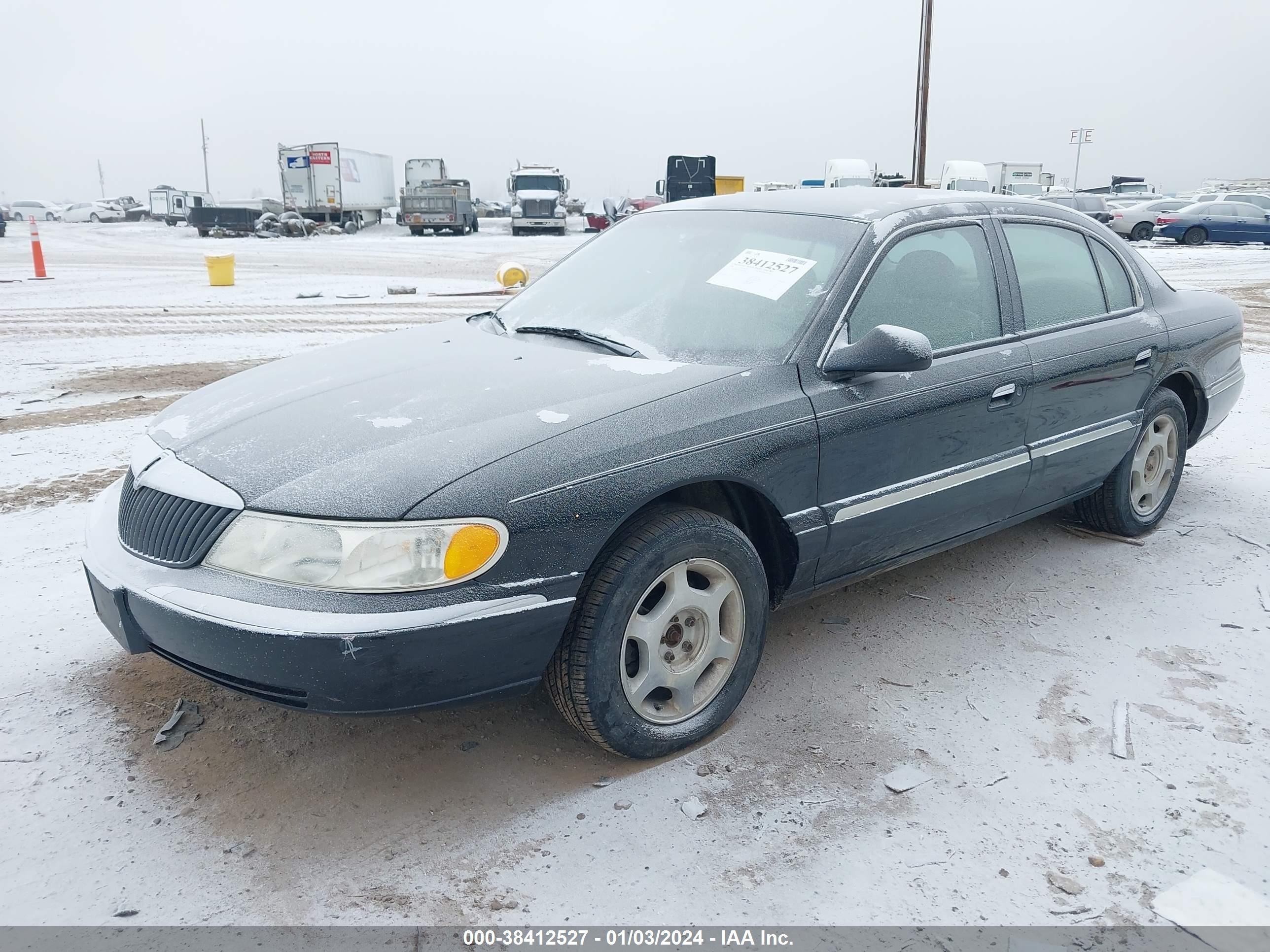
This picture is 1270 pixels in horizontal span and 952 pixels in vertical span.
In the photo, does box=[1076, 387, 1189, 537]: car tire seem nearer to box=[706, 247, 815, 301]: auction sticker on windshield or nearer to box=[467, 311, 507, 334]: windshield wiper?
box=[706, 247, 815, 301]: auction sticker on windshield

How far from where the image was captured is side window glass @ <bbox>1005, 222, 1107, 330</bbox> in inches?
150

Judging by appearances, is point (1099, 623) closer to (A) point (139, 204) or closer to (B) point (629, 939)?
(B) point (629, 939)

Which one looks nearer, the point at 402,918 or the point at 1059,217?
the point at 402,918

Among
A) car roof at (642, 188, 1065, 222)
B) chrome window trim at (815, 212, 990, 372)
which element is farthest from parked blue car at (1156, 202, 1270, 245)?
chrome window trim at (815, 212, 990, 372)

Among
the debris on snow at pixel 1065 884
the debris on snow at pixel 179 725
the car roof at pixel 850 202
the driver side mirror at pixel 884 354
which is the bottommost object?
the debris on snow at pixel 1065 884

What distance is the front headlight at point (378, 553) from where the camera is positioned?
7.64 feet

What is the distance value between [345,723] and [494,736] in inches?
18.6

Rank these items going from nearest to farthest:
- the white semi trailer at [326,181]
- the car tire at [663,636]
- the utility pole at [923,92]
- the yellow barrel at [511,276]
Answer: the car tire at [663,636] < the yellow barrel at [511,276] < the utility pole at [923,92] < the white semi trailer at [326,181]

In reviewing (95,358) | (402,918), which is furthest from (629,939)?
(95,358)

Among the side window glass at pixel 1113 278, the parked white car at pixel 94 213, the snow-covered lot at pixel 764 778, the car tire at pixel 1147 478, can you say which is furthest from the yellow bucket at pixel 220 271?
the parked white car at pixel 94 213

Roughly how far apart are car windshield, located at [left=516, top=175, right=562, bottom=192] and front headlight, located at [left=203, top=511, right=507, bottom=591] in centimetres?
3518

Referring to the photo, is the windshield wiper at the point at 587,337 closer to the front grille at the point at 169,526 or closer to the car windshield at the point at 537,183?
the front grille at the point at 169,526

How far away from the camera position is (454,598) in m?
2.35

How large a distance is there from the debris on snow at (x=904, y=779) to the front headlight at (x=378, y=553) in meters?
1.29
